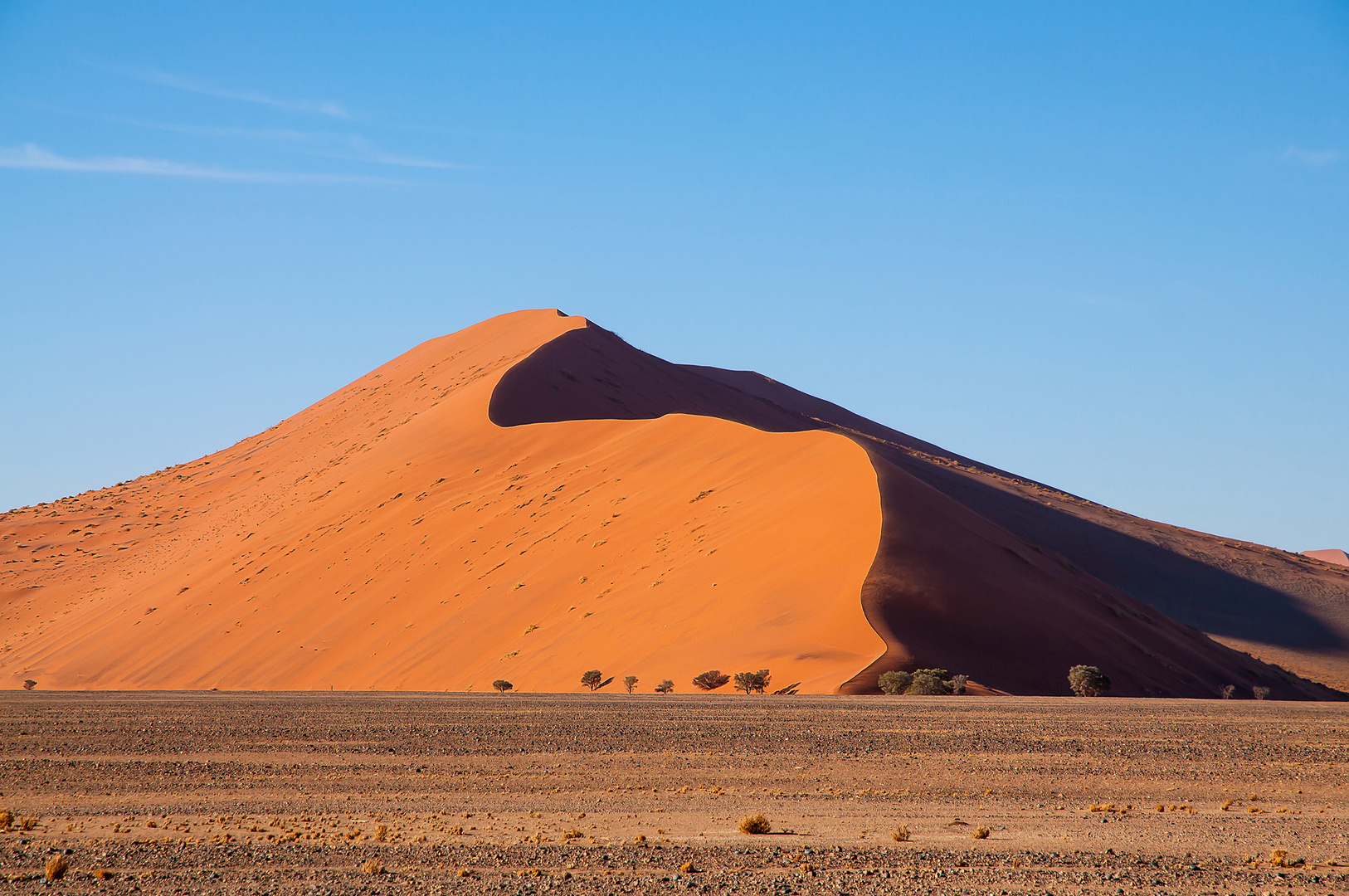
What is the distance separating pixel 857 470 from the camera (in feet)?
127

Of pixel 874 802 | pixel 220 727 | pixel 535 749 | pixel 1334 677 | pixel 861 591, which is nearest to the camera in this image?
pixel 874 802

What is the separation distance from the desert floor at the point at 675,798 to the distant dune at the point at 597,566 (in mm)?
6278

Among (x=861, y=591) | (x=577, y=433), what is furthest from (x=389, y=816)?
Result: (x=577, y=433)

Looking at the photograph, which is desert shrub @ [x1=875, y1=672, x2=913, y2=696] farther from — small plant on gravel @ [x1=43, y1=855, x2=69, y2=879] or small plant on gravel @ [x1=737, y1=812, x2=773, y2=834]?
small plant on gravel @ [x1=43, y1=855, x2=69, y2=879]

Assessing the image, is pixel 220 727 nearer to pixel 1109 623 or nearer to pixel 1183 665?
pixel 1109 623

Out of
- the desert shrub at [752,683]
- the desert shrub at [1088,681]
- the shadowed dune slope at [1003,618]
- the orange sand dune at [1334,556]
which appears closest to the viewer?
the desert shrub at [752,683]

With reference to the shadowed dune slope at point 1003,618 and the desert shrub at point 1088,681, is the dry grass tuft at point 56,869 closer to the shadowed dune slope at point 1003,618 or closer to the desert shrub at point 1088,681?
the shadowed dune slope at point 1003,618

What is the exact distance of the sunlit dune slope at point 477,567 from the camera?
105ft

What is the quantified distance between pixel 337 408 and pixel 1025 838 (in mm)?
77815

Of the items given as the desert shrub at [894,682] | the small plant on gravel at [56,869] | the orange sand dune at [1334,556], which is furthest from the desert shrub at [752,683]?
the orange sand dune at [1334,556]

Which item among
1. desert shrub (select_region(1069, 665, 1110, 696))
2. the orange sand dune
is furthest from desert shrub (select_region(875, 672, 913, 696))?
the orange sand dune

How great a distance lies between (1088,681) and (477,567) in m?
22.7

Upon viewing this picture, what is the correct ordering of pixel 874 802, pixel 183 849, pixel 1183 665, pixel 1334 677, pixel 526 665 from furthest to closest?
pixel 1334 677, pixel 1183 665, pixel 526 665, pixel 874 802, pixel 183 849

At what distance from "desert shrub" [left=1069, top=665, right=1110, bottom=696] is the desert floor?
12.6 ft
